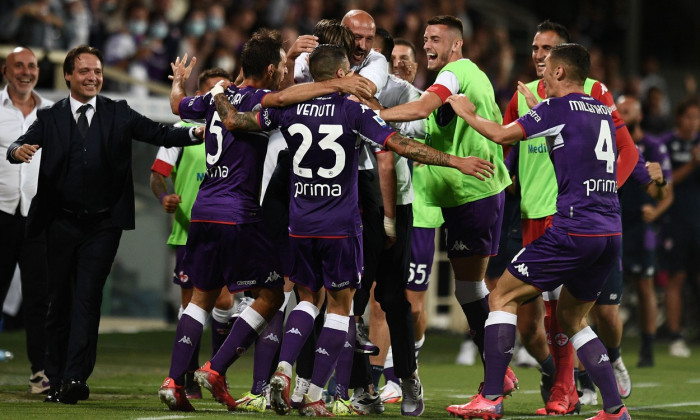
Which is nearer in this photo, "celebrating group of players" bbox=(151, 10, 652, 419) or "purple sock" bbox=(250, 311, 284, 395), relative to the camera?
"celebrating group of players" bbox=(151, 10, 652, 419)

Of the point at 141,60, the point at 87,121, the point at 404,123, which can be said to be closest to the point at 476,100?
the point at 404,123

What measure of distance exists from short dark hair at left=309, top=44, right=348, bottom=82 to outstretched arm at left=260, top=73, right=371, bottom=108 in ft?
0.20

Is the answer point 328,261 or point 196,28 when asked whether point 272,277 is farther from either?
point 196,28

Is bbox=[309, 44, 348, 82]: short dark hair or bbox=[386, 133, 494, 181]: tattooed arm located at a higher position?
bbox=[309, 44, 348, 82]: short dark hair

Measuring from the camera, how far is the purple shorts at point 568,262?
22.6 ft

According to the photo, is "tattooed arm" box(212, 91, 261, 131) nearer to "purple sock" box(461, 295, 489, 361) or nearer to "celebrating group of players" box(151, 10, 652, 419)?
"celebrating group of players" box(151, 10, 652, 419)

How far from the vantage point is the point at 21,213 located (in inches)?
355

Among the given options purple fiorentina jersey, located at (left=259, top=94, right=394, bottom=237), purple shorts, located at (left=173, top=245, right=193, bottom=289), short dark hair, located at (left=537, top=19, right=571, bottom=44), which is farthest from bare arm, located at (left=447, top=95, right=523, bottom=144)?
purple shorts, located at (left=173, top=245, right=193, bottom=289)

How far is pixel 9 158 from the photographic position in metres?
8.00

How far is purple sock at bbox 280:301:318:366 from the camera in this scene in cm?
695

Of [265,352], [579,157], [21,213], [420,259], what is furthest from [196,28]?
[579,157]

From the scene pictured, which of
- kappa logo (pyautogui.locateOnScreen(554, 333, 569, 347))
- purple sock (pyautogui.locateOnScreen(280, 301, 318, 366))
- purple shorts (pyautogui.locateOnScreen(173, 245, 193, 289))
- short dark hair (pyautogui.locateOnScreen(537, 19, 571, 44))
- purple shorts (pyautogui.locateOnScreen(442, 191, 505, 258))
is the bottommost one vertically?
kappa logo (pyautogui.locateOnScreen(554, 333, 569, 347))

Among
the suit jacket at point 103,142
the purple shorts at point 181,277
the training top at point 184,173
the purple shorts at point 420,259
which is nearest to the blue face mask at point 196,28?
the training top at point 184,173

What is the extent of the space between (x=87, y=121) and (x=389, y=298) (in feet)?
7.94
